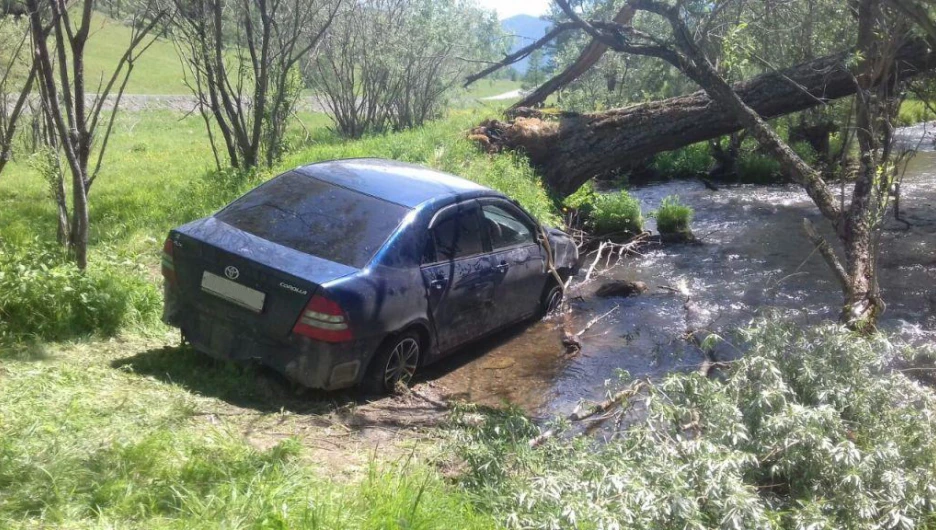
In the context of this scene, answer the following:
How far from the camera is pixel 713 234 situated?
42.8ft

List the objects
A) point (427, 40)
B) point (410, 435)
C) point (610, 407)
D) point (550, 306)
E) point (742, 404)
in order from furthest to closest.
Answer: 1. point (427, 40)
2. point (550, 306)
3. point (610, 407)
4. point (410, 435)
5. point (742, 404)

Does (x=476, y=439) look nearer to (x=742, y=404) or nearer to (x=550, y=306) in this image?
(x=742, y=404)

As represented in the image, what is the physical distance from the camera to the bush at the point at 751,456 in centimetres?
332

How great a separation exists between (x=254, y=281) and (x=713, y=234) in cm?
969

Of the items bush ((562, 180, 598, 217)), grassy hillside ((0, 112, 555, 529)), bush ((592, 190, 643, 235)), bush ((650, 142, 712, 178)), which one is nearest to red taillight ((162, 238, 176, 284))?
grassy hillside ((0, 112, 555, 529))

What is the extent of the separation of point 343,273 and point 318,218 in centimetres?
80

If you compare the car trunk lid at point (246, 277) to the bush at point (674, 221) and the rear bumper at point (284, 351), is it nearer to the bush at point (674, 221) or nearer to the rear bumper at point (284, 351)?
the rear bumper at point (284, 351)

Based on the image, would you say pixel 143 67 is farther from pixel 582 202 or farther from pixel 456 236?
pixel 456 236

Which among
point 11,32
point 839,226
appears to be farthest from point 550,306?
point 11,32

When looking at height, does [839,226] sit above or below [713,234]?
above

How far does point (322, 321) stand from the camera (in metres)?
4.97

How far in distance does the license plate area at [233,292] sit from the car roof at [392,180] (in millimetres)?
1380

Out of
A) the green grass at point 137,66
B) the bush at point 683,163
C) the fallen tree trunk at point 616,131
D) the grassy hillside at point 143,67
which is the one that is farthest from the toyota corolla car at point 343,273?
the green grass at point 137,66

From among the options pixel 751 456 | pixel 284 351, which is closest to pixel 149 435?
pixel 284 351
